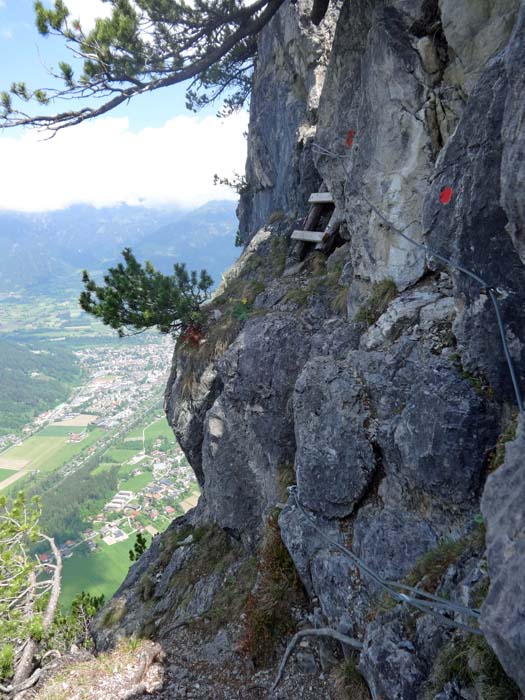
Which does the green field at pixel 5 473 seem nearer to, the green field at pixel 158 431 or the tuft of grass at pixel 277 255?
the green field at pixel 158 431

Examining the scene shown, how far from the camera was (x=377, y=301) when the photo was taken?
878 centimetres

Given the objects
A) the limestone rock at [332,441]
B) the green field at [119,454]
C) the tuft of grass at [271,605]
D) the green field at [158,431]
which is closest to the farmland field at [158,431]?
the green field at [158,431]

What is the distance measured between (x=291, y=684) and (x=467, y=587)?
3853mm

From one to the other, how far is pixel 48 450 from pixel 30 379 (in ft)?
186

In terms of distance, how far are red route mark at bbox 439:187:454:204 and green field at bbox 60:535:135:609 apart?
2301 inches

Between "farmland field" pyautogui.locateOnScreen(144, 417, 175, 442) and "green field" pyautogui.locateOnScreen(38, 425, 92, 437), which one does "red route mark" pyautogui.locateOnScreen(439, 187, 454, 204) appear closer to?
"farmland field" pyautogui.locateOnScreen(144, 417, 175, 442)

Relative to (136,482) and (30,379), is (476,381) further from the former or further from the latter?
(30,379)

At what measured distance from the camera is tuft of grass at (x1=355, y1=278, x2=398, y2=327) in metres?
8.52

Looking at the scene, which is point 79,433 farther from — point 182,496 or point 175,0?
point 175,0

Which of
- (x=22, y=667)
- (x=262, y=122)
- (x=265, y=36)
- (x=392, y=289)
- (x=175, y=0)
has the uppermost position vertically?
(x=265, y=36)

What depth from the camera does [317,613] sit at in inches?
272

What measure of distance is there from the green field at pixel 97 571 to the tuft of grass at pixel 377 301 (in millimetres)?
55357

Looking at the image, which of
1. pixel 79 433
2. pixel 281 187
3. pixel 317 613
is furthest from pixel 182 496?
pixel 317 613

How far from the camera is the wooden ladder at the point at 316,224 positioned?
41.7 ft
